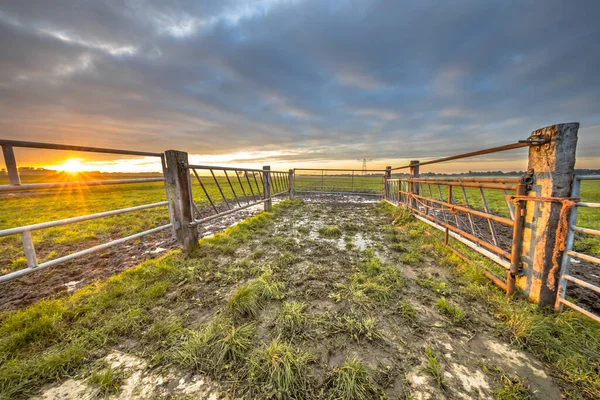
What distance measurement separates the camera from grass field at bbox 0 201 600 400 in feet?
4.73

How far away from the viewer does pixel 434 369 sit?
1.54 metres

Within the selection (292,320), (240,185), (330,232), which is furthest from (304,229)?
(292,320)

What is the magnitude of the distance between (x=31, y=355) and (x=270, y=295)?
1975 millimetres

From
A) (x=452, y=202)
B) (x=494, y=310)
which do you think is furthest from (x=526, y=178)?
(x=452, y=202)

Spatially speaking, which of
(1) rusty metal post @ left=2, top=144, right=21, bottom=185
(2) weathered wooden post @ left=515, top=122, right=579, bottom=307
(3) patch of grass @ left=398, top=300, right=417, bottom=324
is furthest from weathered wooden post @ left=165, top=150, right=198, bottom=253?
(2) weathered wooden post @ left=515, top=122, right=579, bottom=307

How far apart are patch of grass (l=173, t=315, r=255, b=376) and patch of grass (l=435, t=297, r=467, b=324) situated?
78.5 inches

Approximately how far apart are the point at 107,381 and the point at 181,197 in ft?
8.57

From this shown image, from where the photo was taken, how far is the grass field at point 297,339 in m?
1.44

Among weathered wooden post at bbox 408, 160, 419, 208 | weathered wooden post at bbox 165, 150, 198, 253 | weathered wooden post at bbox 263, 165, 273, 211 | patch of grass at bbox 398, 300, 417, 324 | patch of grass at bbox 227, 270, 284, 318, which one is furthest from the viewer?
weathered wooden post at bbox 263, 165, 273, 211

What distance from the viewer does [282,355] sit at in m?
1.62

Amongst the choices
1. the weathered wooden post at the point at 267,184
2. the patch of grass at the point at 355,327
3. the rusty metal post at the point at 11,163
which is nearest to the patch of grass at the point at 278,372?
the patch of grass at the point at 355,327

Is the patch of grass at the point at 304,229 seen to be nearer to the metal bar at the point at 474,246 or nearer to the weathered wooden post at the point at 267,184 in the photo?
the weathered wooden post at the point at 267,184

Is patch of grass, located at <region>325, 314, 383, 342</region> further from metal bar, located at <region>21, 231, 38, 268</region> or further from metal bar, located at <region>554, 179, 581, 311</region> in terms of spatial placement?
metal bar, located at <region>21, 231, 38, 268</region>

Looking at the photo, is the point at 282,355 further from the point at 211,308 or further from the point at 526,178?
the point at 526,178
